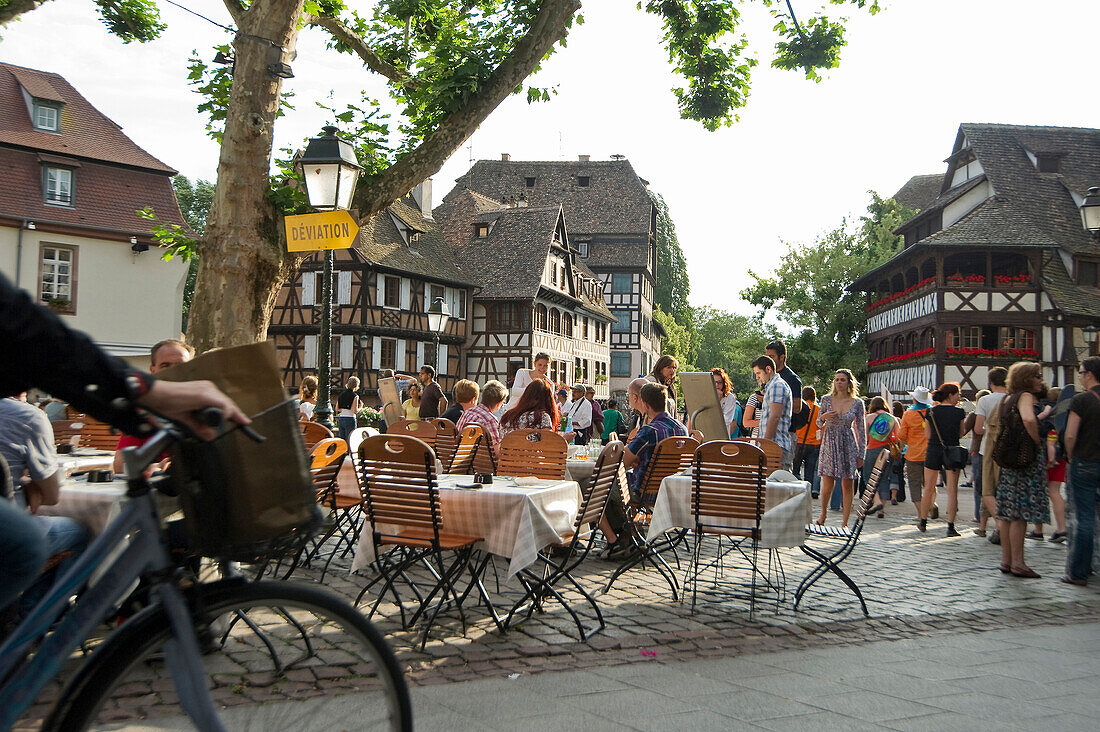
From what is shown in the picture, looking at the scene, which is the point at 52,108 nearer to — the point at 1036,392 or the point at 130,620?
the point at 1036,392

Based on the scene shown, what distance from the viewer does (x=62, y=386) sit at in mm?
2051

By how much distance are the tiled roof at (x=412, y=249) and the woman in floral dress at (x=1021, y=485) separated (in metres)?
31.0

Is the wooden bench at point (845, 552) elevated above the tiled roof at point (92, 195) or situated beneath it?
situated beneath

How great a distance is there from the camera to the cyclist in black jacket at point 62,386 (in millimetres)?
2012

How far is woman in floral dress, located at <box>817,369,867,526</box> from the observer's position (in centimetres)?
1138

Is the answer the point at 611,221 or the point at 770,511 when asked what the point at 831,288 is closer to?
the point at 611,221

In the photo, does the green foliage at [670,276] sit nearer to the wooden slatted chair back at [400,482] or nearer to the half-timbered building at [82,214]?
the half-timbered building at [82,214]

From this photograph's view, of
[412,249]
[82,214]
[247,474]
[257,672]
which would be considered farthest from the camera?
[412,249]

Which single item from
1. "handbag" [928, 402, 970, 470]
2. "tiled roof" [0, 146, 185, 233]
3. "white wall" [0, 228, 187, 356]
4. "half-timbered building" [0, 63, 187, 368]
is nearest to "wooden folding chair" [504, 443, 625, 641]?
"handbag" [928, 402, 970, 470]

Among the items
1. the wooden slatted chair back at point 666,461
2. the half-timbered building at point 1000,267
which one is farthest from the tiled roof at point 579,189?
the wooden slatted chair back at point 666,461

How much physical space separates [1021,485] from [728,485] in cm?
339

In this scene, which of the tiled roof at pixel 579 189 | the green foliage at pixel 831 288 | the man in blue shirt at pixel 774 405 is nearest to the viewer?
the man in blue shirt at pixel 774 405

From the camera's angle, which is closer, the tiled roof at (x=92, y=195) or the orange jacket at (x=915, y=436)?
the orange jacket at (x=915, y=436)

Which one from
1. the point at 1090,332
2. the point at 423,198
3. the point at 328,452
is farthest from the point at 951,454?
the point at 423,198
